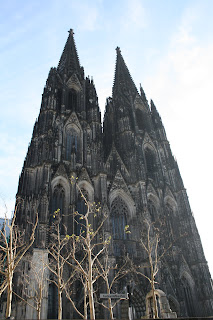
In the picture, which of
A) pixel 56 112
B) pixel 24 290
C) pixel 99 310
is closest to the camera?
pixel 24 290

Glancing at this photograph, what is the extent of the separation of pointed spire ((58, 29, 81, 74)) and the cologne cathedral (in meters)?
0.27

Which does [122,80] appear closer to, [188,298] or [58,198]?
[58,198]

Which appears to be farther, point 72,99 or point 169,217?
point 72,99

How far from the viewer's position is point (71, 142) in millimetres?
27656

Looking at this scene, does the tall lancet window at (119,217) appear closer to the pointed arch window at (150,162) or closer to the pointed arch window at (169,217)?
the pointed arch window at (169,217)

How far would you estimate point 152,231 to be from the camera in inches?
938

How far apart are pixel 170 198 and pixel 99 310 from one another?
14.1 m

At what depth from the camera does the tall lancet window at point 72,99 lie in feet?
103

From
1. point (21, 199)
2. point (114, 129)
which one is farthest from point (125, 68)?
point (21, 199)

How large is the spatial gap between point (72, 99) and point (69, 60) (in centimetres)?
831

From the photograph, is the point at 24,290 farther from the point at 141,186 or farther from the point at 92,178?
the point at 141,186

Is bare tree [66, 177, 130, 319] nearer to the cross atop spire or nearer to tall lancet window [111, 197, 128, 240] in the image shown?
tall lancet window [111, 197, 128, 240]

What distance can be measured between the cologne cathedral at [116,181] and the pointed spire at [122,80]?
3564mm

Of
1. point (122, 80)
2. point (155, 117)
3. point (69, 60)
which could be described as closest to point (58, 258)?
point (155, 117)
